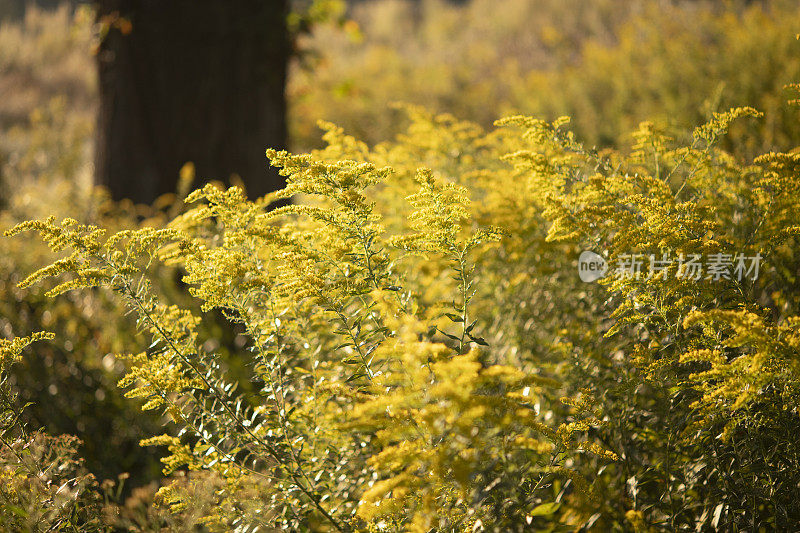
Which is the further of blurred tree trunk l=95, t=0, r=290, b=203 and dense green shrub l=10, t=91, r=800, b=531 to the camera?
blurred tree trunk l=95, t=0, r=290, b=203

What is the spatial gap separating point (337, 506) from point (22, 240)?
13.6 ft

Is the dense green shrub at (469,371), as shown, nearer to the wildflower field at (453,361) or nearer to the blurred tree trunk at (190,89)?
the wildflower field at (453,361)

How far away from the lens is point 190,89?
14.5ft

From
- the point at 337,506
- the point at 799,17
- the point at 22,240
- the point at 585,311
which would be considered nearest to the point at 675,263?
the point at 585,311

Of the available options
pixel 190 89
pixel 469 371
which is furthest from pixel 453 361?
pixel 190 89

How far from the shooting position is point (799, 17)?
620 cm

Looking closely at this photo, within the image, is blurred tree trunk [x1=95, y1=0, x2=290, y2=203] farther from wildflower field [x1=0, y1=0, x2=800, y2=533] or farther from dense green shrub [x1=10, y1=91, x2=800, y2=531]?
dense green shrub [x1=10, y1=91, x2=800, y2=531]

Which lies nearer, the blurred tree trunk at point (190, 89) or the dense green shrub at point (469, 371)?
the dense green shrub at point (469, 371)

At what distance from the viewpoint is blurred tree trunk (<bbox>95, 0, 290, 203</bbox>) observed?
432 cm

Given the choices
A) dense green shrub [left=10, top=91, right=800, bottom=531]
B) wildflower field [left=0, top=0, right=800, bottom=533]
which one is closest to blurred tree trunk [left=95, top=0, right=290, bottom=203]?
wildflower field [left=0, top=0, right=800, bottom=533]

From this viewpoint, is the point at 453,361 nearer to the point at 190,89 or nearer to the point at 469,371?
the point at 469,371

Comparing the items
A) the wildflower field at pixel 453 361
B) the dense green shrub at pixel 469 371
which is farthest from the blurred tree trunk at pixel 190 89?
the dense green shrub at pixel 469 371

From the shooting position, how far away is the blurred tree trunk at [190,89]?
4.32m

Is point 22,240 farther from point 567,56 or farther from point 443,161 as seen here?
point 567,56
